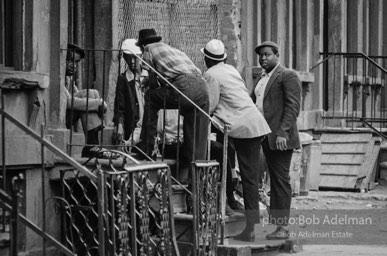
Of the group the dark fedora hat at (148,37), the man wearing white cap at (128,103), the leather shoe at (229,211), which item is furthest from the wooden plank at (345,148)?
the dark fedora hat at (148,37)

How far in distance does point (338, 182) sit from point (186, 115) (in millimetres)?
7537

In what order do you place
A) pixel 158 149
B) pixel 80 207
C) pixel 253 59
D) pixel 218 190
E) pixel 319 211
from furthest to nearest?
pixel 253 59 → pixel 319 211 → pixel 158 149 → pixel 218 190 → pixel 80 207

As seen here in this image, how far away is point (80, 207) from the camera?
10000mm

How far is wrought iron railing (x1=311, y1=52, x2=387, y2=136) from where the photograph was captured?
21578 millimetres

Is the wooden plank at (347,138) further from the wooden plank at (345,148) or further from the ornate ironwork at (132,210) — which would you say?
the ornate ironwork at (132,210)

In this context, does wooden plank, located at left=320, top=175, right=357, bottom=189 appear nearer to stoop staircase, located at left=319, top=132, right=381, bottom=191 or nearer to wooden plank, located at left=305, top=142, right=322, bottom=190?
stoop staircase, located at left=319, top=132, right=381, bottom=191

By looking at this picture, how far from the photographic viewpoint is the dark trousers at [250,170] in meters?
12.3

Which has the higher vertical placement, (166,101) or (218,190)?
(166,101)

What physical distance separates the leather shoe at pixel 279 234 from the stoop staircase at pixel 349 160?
21.0ft

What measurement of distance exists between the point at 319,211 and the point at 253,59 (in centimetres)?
316

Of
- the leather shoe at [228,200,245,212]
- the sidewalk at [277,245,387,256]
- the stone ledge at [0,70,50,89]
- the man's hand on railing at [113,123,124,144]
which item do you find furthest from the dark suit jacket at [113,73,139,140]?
the sidewalk at [277,245,387,256]

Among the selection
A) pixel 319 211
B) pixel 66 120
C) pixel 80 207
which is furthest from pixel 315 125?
pixel 80 207

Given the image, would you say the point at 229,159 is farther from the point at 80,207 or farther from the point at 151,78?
the point at 80,207

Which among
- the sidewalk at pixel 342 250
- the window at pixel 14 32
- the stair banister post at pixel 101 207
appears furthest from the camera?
the sidewalk at pixel 342 250
